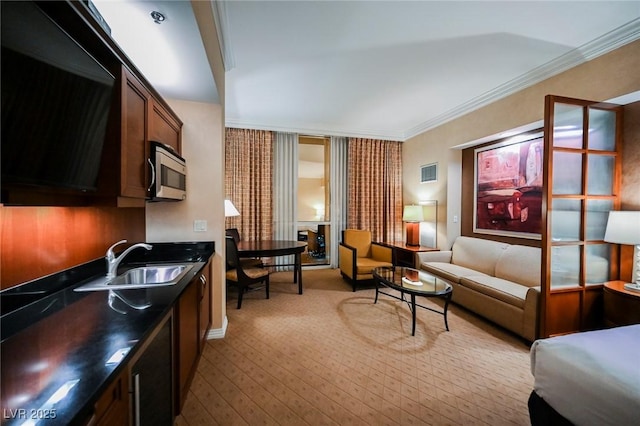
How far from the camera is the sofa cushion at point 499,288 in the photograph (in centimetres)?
252

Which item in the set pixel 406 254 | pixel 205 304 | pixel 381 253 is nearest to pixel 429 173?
pixel 406 254

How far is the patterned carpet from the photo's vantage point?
160cm

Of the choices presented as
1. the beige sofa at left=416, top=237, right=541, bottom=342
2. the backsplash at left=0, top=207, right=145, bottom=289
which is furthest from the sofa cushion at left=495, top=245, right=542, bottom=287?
the backsplash at left=0, top=207, right=145, bottom=289

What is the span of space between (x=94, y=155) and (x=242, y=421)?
1.71 metres

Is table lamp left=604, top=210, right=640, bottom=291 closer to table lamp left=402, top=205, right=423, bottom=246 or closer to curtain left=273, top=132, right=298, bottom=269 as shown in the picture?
table lamp left=402, top=205, right=423, bottom=246

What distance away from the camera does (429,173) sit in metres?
4.66

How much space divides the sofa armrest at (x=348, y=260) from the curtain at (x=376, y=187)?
1.03 m

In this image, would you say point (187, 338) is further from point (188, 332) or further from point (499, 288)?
point (499, 288)

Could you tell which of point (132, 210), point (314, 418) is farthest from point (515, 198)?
point (132, 210)

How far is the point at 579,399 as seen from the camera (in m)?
1.17

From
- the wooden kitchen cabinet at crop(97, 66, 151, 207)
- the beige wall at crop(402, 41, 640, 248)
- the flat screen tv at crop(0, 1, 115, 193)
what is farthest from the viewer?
the beige wall at crop(402, 41, 640, 248)

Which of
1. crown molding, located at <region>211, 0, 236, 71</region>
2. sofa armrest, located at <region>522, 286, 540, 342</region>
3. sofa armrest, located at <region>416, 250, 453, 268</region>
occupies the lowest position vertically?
sofa armrest, located at <region>522, 286, 540, 342</region>

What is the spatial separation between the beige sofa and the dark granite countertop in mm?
2981

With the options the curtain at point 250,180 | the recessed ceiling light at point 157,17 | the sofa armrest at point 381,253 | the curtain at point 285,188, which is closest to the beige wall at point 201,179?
the recessed ceiling light at point 157,17
